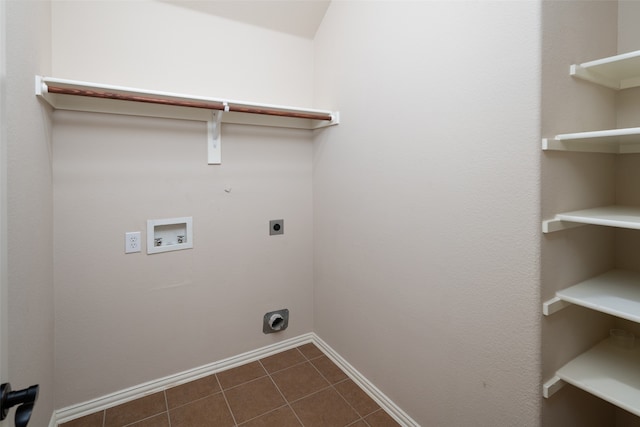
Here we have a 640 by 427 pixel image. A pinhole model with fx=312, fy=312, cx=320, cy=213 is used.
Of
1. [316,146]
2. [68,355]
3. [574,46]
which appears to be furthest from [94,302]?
[574,46]

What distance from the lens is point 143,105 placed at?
173 centimetres

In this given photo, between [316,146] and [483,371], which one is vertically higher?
[316,146]

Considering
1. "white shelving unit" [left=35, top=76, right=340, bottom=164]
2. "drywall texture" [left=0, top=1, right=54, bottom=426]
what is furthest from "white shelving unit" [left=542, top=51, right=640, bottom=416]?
"drywall texture" [left=0, top=1, right=54, bottom=426]

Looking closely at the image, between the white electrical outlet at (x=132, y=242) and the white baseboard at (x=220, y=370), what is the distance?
82 centimetres

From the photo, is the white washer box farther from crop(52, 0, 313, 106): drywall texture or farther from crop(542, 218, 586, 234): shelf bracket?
crop(542, 218, 586, 234): shelf bracket

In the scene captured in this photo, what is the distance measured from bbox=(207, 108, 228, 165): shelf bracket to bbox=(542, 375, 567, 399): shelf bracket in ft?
6.34

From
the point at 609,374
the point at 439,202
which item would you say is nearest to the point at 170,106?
the point at 439,202

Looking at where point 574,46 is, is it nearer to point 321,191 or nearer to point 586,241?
point 586,241

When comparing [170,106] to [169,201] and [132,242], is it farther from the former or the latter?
[132,242]

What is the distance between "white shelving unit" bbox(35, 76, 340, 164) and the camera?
4.73 feet

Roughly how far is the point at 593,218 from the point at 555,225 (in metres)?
0.10

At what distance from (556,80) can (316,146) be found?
1494mm

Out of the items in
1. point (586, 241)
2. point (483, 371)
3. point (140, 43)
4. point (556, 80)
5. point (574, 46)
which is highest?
point (140, 43)

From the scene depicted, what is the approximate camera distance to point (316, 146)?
2305mm
